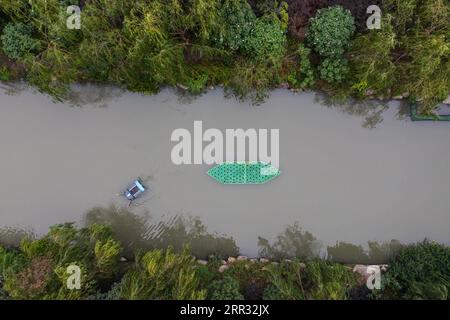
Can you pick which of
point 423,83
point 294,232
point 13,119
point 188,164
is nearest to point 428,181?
point 423,83

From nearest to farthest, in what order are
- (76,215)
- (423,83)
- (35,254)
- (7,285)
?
(7,285)
(35,254)
(423,83)
(76,215)

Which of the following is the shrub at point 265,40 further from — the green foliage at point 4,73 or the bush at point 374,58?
the green foliage at point 4,73

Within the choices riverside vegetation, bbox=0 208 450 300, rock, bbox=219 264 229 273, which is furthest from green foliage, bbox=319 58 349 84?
rock, bbox=219 264 229 273

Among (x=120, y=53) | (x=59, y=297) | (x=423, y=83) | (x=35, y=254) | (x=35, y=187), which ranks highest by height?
(x=120, y=53)

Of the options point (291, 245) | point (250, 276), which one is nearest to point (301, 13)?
point (291, 245)

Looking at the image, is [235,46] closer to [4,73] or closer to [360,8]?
[360,8]

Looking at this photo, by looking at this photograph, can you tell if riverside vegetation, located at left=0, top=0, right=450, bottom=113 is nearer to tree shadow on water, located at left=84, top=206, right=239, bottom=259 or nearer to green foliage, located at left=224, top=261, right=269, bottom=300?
tree shadow on water, located at left=84, top=206, right=239, bottom=259

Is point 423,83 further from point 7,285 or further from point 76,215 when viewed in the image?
point 7,285
